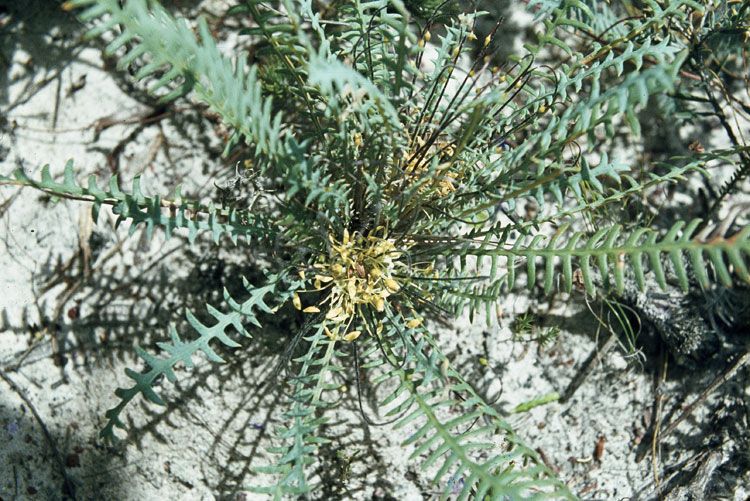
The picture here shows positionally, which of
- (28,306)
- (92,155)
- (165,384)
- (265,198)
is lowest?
(165,384)

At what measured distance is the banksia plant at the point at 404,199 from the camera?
118 cm

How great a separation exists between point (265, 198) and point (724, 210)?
1.37 meters

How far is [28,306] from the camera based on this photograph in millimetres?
1798

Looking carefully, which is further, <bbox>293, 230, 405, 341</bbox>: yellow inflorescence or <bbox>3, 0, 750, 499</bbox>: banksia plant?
<bbox>293, 230, 405, 341</bbox>: yellow inflorescence

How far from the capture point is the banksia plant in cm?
118

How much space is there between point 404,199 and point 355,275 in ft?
0.73

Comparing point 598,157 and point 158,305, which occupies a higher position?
point 598,157

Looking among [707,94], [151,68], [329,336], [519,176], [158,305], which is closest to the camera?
[151,68]

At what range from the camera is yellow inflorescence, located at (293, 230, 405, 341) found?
1474 mm

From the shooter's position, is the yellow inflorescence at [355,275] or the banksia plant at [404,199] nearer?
the banksia plant at [404,199]

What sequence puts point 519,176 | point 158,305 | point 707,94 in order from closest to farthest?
point 519,176 → point 158,305 → point 707,94

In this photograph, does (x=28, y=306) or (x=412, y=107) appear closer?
(x=412, y=107)

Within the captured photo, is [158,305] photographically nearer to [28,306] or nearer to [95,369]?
[95,369]

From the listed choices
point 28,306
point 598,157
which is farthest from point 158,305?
point 598,157
